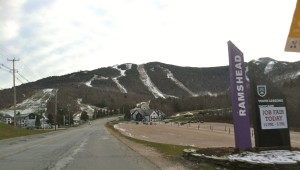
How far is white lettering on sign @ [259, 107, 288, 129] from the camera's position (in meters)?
13.2

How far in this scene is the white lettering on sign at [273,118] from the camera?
13242 millimetres

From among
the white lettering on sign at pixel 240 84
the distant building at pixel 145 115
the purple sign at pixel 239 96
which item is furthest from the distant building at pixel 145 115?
the white lettering on sign at pixel 240 84

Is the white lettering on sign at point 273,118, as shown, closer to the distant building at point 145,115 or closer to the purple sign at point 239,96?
the purple sign at point 239,96

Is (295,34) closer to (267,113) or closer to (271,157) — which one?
(271,157)

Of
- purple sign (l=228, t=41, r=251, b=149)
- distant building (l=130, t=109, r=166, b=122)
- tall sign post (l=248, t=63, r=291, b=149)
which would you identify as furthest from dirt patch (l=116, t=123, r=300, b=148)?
distant building (l=130, t=109, r=166, b=122)

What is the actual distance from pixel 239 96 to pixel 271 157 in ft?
8.75

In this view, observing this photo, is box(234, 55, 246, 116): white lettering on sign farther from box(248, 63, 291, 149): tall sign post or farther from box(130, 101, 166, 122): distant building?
box(130, 101, 166, 122): distant building

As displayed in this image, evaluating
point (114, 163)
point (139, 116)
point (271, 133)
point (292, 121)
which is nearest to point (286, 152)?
point (271, 133)

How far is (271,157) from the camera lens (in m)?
11.4

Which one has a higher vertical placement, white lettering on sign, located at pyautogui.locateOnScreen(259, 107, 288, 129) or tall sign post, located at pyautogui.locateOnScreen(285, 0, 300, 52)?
tall sign post, located at pyautogui.locateOnScreen(285, 0, 300, 52)

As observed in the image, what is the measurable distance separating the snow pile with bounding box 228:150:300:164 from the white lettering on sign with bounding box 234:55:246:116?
5.61ft

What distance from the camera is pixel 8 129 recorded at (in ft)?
188

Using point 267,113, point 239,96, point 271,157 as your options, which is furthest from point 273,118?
point 271,157

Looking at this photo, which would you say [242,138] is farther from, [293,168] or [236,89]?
[293,168]
